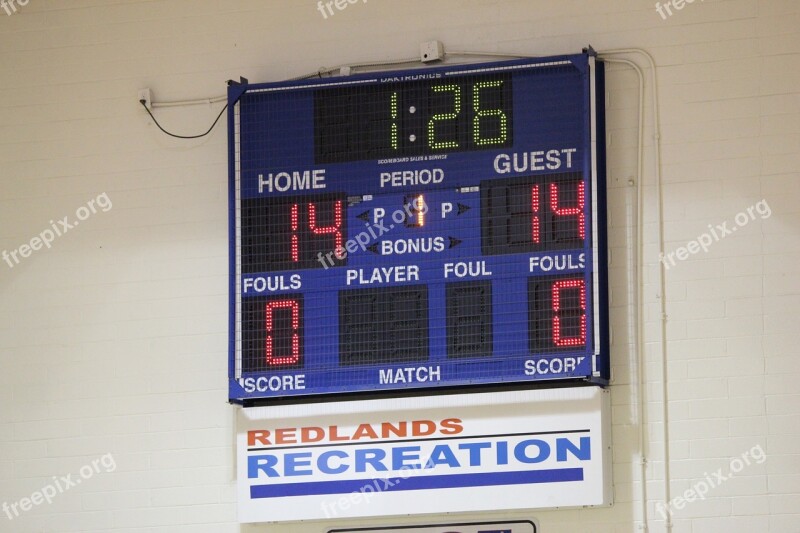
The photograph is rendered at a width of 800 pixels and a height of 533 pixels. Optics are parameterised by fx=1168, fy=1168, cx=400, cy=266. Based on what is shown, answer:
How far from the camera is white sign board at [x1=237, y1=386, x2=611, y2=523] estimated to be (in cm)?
484

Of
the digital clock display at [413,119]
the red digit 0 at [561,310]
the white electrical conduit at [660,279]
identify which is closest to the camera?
the red digit 0 at [561,310]

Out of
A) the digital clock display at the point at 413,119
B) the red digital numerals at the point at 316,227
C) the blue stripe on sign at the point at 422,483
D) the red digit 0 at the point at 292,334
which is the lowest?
the blue stripe on sign at the point at 422,483

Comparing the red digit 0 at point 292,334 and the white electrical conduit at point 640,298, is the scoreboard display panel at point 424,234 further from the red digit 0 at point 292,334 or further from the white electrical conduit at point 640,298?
the white electrical conduit at point 640,298

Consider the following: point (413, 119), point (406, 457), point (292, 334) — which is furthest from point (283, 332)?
point (413, 119)

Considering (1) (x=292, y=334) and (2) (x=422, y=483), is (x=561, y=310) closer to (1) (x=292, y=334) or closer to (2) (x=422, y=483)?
(2) (x=422, y=483)

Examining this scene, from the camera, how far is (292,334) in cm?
503

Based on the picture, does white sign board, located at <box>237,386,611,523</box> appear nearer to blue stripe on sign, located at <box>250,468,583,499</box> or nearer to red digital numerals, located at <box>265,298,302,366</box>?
blue stripe on sign, located at <box>250,468,583,499</box>

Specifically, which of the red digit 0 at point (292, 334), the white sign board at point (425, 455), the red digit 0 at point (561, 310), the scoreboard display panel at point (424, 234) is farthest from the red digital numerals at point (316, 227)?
the red digit 0 at point (561, 310)

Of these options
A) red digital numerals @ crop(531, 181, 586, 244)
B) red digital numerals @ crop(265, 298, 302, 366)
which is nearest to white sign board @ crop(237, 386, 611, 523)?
red digital numerals @ crop(265, 298, 302, 366)

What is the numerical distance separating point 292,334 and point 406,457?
72 centimetres

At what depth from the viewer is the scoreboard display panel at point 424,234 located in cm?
484

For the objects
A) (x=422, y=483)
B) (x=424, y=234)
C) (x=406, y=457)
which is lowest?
(x=422, y=483)

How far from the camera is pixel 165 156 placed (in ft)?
18.2

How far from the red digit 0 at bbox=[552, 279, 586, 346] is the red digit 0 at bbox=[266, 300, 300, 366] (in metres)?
1.10
